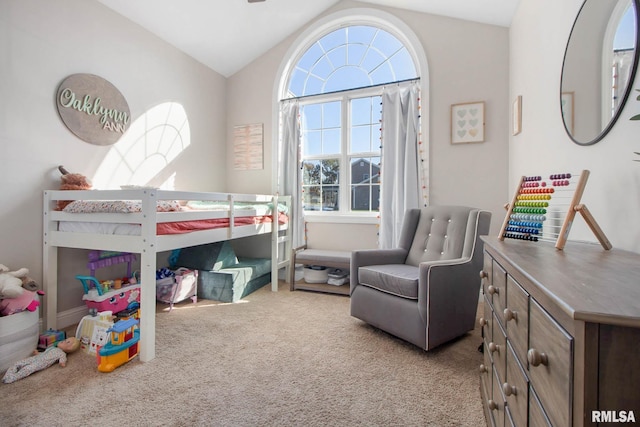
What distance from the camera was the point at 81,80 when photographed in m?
2.28

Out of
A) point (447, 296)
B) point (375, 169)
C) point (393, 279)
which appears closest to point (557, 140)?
point (447, 296)

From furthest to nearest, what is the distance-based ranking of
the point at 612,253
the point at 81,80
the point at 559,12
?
the point at 81,80
the point at 559,12
the point at 612,253

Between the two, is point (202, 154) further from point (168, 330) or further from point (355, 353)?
point (355, 353)

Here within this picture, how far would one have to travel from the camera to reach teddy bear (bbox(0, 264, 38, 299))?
5.55 feet

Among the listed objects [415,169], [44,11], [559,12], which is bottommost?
[415,169]

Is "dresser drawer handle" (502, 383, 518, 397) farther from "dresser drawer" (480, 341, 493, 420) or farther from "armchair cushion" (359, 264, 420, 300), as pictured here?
"armchair cushion" (359, 264, 420, 300)

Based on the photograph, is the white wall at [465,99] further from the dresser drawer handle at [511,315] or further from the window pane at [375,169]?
the dresser drawer handle at [511,315]

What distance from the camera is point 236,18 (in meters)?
3.05

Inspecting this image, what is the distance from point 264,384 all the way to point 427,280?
1.08 metres

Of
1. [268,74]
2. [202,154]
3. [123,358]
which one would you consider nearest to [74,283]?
[123,358]

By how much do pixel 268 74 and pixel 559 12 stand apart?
293 cm

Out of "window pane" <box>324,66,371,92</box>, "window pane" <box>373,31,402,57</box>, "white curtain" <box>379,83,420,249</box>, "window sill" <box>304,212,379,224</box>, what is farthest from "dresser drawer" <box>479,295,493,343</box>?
"window pane" <box>373,31,402,57</box>

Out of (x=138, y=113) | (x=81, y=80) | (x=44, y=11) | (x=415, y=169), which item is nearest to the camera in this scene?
(x=44, y=11)

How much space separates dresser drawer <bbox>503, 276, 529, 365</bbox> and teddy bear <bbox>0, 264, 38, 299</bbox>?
2476mm
